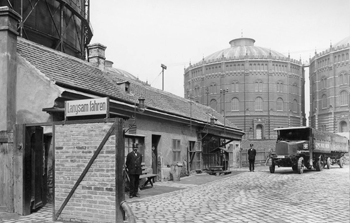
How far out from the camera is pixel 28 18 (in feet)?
53.9

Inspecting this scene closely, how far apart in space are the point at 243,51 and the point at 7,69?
6513cm

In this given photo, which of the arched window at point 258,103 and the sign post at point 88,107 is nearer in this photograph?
the sign post at point 88,107

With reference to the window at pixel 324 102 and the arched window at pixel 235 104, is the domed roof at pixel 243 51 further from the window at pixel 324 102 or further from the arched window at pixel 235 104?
the window at pixel 324 102

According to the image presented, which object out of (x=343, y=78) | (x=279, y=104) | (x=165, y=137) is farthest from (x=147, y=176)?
(x=279, y=104)

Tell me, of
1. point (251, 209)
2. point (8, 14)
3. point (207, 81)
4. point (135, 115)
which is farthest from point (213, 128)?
point (207, 81)

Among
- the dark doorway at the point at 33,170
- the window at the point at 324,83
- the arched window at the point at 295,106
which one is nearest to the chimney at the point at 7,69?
the dark doorway at the point at 33,170

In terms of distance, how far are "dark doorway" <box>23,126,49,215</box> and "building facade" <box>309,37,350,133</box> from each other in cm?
5502

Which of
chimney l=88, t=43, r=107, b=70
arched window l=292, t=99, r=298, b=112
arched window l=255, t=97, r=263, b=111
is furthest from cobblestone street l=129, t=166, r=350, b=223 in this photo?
arched window l=292, t=99, r=298, b=112

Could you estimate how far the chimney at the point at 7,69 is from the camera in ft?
29.9

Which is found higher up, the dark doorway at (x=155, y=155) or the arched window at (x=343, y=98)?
the arched window at (x=343, y=98)

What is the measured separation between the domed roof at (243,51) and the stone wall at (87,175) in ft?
206

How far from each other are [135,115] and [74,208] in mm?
6807

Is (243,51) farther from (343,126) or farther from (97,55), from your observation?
(97,55)

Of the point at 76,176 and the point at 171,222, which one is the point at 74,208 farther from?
the point at 171,222
